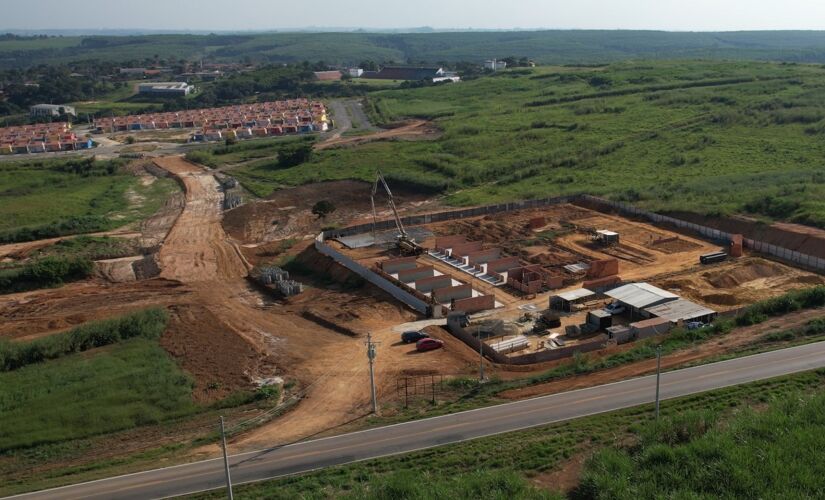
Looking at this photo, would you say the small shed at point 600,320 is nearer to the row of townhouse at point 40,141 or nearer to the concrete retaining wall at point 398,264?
the concrete retaining wall at point 398,264

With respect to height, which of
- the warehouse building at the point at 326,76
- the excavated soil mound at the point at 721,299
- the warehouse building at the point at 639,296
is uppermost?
the warehouse building at the point at 326,76

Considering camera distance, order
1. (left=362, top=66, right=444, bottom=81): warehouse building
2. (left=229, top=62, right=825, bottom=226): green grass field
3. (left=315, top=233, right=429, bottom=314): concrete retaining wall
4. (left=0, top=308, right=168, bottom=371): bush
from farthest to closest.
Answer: (left=362, top=66, right=444, bottom=81): warehouse building → (left=229, top=62, right=825, bottom=226): green grass field → (left=315, top=233, right=429, bottom=314): concrete retaining wall → (left=0, top=308, right=168, bottom=371): bush

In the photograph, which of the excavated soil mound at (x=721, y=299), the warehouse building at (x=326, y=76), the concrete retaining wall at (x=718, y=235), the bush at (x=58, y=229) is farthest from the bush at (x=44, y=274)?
the warehouse building at (x=326, y=76)

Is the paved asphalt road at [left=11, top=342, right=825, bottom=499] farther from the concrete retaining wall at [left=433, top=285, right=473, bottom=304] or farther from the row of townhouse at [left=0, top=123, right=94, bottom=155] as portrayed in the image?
the row of townhouse at [left=0, top=123, right=94, bottom=155]

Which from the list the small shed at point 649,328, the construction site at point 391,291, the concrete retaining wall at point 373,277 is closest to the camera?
the construction site at point 391,291

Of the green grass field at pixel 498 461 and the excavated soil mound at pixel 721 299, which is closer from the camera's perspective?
the green grass field at pixel 498 461

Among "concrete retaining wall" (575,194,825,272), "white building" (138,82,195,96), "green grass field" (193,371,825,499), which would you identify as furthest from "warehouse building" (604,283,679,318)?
"white building" (138,82,195,96)

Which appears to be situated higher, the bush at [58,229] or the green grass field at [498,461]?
the green grass field at [498,461]

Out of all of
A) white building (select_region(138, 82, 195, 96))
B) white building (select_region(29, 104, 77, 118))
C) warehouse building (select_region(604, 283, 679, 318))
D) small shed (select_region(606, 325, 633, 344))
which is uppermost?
white building (select_region(138, 82, 195, 96))
